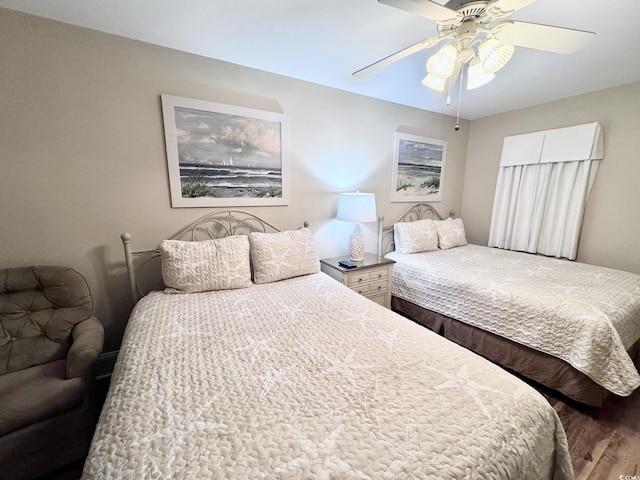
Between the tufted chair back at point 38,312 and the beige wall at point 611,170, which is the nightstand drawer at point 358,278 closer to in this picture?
the tufted chair back at point 38,312

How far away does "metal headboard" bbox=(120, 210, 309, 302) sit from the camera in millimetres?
1889

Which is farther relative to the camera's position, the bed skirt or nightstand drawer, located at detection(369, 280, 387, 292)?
nightstand drawer, located at detection(369, 280, 387, 292)

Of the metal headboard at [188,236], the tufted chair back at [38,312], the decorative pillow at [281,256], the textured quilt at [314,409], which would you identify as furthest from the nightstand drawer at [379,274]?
the tufted chair back at [38,312]

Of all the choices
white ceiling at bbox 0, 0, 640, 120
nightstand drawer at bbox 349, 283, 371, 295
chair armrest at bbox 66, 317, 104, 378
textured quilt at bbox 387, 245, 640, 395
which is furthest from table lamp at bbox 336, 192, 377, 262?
chair armrest at bbox 66, 317, 104, 378

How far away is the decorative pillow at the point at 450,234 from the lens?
315cm

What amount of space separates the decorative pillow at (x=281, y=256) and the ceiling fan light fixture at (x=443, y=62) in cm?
142

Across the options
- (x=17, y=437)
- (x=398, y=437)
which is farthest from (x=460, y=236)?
(x=17, y=437)

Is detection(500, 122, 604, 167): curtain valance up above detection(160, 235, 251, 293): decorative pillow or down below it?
above

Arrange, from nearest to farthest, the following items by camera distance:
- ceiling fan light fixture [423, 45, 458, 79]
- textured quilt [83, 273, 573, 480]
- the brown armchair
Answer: textured quilt [83, 273, 573, 480], the brown armchair, ceiling fan light fixture [423, 45, 458, 79]

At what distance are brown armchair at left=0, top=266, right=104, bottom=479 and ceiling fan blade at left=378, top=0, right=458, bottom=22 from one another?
7.09ft

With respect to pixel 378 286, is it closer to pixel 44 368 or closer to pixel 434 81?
pixel 434 81

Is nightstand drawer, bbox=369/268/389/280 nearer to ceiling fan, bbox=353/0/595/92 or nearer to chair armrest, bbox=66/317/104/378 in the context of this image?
ceiling fan, bbox=353/0/595/92

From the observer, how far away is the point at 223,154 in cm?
210

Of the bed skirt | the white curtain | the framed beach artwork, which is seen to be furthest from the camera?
the framed beach artwork
